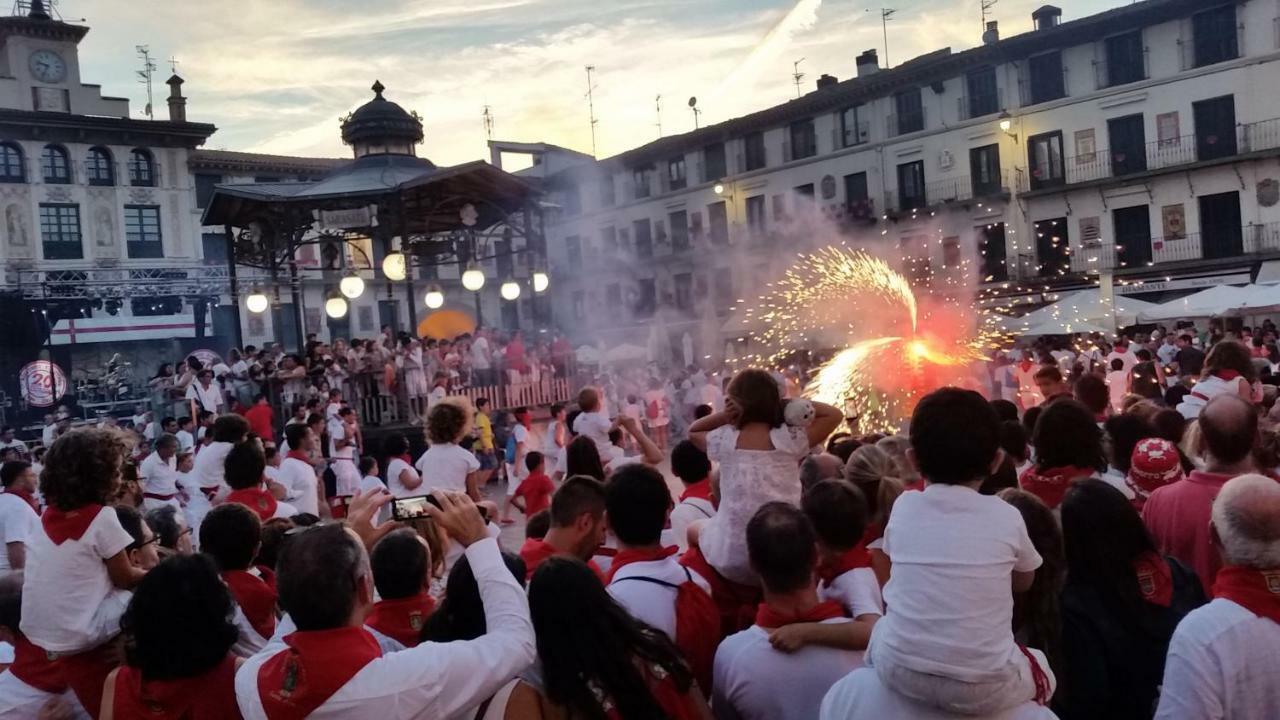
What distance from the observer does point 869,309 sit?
2875cm

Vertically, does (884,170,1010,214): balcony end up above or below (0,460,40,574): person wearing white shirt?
above

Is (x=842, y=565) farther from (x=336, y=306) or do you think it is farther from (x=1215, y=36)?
(x=1215, y=36)

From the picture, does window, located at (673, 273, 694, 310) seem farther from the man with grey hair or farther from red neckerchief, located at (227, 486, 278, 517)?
the man with grey hair

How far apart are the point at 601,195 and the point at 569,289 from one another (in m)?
5.20

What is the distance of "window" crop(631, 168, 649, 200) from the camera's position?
161 feet

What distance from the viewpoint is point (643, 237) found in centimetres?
4903

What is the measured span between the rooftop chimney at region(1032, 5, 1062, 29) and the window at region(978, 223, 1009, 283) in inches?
303

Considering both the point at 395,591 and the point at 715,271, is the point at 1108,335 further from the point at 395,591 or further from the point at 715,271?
the point at 395,591

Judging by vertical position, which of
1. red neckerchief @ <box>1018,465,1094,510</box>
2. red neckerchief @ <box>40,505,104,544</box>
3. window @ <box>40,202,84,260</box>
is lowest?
red neckerchief @ <box>1018,465,1094,510</box>

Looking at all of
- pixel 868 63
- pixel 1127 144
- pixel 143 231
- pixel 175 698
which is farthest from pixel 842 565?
pixel 143 231

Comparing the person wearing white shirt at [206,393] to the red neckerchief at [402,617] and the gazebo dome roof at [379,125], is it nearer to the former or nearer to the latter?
the gazebo dome roof at [379,125]

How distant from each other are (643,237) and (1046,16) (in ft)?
67.3

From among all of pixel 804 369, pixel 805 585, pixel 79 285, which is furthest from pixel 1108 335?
pixel 79 285

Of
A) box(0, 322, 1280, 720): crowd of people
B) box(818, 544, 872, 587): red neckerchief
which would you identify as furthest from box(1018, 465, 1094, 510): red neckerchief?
box(818, 544, 872, 587): red neckerchief
